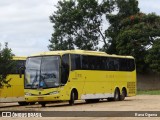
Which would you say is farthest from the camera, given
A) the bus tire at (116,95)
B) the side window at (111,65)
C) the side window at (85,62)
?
the bus tire at (116,95)

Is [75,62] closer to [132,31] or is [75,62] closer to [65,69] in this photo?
[65,69]

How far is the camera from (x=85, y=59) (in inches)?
1140

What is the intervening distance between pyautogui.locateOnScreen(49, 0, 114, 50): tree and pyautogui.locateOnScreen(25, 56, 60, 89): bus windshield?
30730mm

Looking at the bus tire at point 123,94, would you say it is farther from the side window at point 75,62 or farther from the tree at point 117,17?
the tree at point 117,17

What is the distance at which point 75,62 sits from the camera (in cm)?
2784

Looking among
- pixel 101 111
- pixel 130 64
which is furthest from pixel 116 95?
pixel 101 111

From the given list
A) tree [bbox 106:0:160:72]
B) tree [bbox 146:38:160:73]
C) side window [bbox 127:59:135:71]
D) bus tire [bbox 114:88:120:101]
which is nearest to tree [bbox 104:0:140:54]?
tree [bbox 106:0:160:72]

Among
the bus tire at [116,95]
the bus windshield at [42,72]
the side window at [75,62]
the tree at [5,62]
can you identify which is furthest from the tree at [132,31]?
the tree at [5,62]

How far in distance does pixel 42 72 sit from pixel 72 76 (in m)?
2.04

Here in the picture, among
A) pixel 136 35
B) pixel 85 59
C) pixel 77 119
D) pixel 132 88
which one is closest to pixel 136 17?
pixel 136 35

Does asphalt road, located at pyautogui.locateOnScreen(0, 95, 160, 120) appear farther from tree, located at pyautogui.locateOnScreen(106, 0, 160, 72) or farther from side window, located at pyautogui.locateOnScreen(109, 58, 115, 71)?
tree, located at pyautogui.locateOnScreen(106, 0, 160, 72)

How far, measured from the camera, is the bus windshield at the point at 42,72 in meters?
26.2

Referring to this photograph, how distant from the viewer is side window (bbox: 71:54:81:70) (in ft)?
90.3

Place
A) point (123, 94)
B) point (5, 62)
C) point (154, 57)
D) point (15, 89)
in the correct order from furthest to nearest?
point (154, 57)
point (123, 94)
point (15, 89)
point (5, 62)
